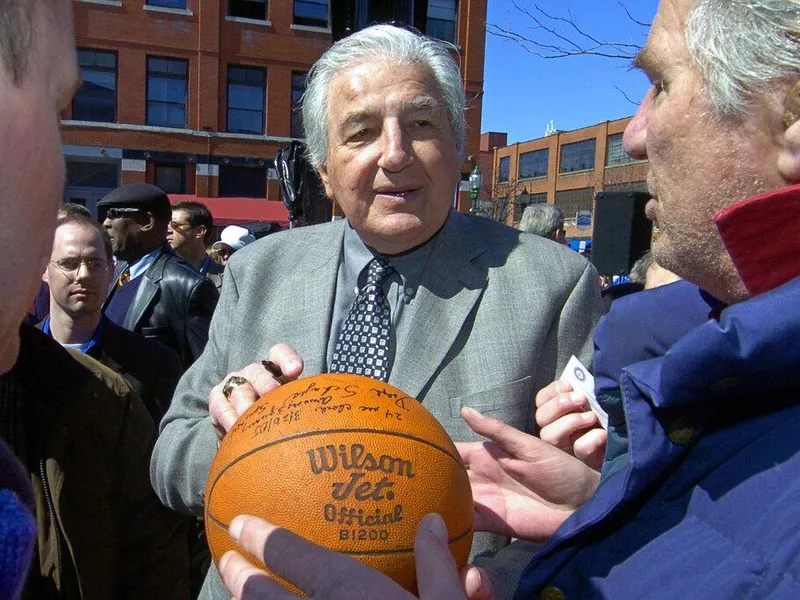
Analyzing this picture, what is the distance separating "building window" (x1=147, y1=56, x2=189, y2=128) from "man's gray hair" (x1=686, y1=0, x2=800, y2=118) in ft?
88.1

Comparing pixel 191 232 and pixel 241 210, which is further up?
pixel 241 210

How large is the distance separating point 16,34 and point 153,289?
4.23 m

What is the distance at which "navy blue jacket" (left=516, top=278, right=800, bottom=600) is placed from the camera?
1.06m

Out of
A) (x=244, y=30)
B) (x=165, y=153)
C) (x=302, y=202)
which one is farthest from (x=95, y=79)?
(x=302, y=202)

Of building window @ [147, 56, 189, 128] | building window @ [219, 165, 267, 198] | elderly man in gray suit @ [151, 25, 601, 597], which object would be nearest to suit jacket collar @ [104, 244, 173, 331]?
elderly man in gray suit @ [151, 25, 601, 597]

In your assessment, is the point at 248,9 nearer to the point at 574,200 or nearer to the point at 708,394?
the point at 708,394

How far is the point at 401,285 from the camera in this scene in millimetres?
2355

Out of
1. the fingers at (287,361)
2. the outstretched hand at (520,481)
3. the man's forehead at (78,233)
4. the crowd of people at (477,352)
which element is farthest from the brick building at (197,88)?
the outstretched hand at (520,481)

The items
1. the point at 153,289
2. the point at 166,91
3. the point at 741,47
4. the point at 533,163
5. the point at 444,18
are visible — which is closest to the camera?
the point at 741,47

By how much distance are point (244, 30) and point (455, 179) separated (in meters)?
26.4

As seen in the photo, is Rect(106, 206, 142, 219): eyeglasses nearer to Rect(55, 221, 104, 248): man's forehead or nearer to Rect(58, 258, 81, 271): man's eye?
Rect(55, 221, 104, 248): man's forehead

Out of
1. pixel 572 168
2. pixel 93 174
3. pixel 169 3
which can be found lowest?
pixel 93 174

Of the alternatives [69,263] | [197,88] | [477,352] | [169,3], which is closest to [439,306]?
[477,352]

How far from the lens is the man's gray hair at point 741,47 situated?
1.22 metres
